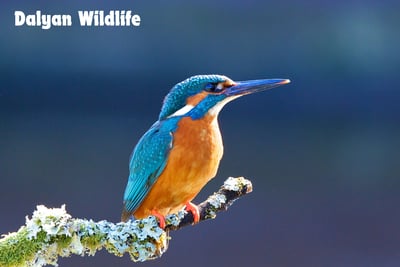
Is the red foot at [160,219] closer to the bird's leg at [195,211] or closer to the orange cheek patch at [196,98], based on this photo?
the bird's leg at [195,211]

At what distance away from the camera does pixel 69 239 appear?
75 cm

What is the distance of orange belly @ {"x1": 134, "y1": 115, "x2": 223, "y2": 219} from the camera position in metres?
0.94

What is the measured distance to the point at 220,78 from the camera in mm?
951

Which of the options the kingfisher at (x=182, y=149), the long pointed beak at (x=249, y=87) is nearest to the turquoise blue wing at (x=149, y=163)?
the kingfisher at (x=182, y=149)

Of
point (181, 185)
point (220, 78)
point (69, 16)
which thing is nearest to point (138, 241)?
point (181, 185)

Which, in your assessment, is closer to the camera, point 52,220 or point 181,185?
point 52,220

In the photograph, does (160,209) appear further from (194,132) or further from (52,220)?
(52,220)

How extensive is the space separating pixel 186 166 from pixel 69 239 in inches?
9.8

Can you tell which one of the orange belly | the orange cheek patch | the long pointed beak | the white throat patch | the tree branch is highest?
the long pointed beak

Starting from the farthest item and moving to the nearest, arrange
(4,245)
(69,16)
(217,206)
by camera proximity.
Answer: (69,16) → (217,206) → (4,245)

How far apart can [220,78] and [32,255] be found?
1.25 ft

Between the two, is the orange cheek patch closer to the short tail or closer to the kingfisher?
the kingfisher

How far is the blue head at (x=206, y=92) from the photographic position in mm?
948

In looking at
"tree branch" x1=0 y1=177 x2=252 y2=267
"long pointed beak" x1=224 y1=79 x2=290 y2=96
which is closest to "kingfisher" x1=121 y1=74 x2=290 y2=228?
"long pointed beak" x1=224 y1=79 x2=290 y2=96
